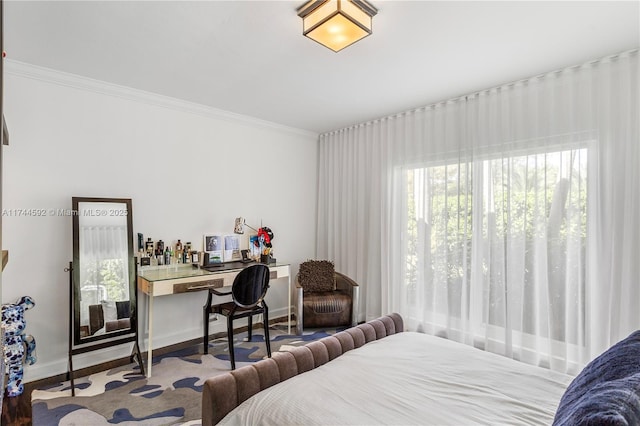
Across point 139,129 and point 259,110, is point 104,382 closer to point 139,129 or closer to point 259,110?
point 139,129

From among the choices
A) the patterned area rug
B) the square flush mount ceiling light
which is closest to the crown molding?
the square flush mount ceiling light

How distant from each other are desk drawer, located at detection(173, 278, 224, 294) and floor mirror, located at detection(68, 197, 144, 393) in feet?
1.28

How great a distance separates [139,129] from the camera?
346cm

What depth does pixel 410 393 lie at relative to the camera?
1.69 metres

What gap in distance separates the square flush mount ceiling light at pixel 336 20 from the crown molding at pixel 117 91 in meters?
1.97

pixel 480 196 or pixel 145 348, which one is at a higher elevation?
pixel 480 196

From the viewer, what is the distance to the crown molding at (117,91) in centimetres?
282

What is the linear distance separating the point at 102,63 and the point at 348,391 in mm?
3007

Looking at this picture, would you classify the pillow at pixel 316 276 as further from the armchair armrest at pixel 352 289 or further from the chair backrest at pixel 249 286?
the chair backrest at pixel 249 286

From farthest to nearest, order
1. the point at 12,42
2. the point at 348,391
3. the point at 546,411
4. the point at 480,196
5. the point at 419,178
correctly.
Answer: the point at 419,178 → the point at 480,196 → the point at 12,42 → the point at 348,391 → the point at 546,411

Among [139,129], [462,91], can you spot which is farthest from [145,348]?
[462,91]

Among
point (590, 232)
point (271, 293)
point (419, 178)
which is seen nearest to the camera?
point (590, 232)

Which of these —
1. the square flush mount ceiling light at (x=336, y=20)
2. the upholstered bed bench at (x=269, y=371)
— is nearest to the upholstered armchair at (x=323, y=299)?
the upholstered bed bench at (x=269, y=371)

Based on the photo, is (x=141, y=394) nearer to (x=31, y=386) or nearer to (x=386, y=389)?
(x=31, y=386)
